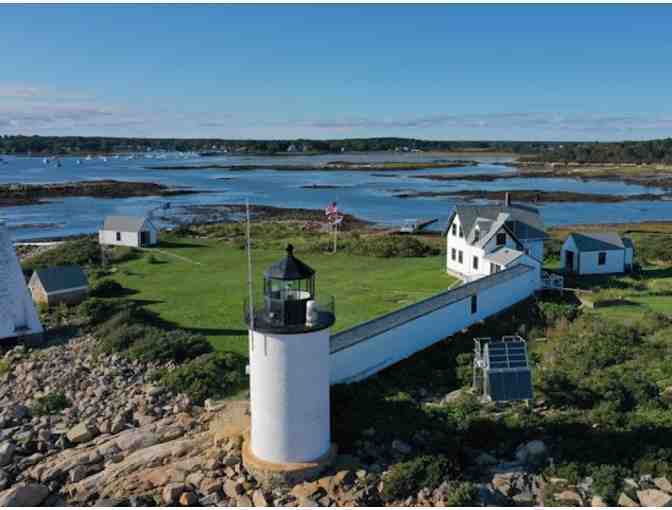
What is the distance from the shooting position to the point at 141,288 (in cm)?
2664

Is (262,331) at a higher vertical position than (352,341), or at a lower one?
higher

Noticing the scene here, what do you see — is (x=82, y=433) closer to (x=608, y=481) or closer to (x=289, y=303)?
(x=289, y=303)

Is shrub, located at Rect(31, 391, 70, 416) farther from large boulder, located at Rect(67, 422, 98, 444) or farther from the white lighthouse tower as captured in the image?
the white lighthouse tower

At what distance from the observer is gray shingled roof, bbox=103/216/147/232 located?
37.6 meters

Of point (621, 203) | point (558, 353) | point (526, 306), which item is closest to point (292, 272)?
point (558, 353)

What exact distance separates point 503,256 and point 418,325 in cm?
848

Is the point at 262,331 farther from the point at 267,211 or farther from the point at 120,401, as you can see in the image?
the point at 267,211

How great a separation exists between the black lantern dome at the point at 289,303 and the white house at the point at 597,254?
20.1 metres

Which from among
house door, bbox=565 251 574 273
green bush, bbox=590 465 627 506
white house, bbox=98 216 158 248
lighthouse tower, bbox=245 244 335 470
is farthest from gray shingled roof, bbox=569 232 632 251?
white house, bbox=98 216 158 248

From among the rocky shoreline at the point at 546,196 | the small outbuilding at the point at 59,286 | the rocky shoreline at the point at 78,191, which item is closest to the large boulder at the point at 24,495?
the small outbuilding at the point at 59,286

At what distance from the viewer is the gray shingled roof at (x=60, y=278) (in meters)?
24.1

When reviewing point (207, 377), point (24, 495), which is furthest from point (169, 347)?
point (24, 495)

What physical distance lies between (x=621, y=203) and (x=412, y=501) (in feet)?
235

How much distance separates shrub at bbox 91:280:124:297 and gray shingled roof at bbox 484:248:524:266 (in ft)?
48.4
